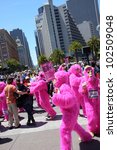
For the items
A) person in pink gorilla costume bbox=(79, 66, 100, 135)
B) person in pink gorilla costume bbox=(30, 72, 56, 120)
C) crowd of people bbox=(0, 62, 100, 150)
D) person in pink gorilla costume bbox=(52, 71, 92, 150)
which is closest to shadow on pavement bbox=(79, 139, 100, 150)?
crowd of people bbox=(0, 62, 100, 150)

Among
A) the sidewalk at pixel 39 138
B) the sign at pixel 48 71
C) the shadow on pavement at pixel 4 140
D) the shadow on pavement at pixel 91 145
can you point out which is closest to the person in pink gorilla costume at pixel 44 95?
the sidewalk at pixel 39 138

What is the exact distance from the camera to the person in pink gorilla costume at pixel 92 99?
7.46m

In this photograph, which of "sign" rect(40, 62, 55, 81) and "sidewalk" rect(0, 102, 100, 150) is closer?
"sidewalk" rect(0, 102, 100, 150)

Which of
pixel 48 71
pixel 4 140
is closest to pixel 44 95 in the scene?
pixel 48 71

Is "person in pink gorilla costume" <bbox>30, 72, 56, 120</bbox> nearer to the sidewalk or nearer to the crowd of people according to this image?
the crowd of people

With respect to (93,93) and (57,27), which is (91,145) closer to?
(93,93)

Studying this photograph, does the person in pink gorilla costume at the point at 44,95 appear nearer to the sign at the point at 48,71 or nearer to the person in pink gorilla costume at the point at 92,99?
the sign at the point at 48,71

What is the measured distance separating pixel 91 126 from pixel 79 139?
1.25 feet

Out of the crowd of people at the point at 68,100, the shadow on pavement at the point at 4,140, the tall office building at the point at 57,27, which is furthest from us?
the tall office building at the point at 57,27

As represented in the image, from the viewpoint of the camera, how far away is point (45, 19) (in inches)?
7431

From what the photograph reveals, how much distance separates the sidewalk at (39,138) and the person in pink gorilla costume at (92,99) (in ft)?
0.98

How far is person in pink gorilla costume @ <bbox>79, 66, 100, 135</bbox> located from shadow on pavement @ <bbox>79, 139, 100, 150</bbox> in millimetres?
388

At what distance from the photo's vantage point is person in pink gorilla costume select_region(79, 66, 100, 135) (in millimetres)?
7457

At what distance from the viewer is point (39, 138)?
862 cm
